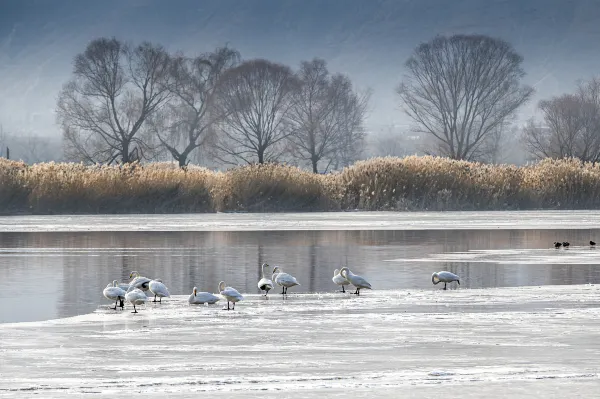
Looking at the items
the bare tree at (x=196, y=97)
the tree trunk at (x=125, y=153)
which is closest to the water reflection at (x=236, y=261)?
the tree trunk at (x=125, y=153)

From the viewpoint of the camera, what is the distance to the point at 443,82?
3595 inches

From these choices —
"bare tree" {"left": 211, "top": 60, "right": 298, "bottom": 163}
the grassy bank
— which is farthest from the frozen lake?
"bare tree" {"left": 211, "top": 60, "right": 298, "bottom": 163}

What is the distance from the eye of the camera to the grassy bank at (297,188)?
151ft

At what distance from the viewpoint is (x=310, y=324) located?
46.6 ft

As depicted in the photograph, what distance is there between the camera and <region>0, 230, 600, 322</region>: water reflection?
18.3m

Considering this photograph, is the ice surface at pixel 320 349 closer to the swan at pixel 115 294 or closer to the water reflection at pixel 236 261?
the swan at pixel 115 294

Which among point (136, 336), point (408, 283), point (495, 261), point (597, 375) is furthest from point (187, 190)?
point (597, 375)

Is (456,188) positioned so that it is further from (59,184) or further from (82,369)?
(82,369)

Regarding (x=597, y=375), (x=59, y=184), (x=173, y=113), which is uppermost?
(x=173, y=113)

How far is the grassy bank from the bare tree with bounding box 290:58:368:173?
107 ft

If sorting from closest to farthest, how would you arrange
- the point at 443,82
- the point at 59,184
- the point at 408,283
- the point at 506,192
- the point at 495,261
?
the point at 408,283 < the point at 495,261 < the point at 59,184 < the point at 506,192 < the point at 443,82

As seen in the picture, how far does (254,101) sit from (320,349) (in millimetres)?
68207

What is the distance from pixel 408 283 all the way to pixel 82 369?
8.65m

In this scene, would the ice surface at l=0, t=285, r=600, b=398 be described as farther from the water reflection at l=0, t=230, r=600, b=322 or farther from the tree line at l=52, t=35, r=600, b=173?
the tree line at l=52, t=35, r=600, b=173
